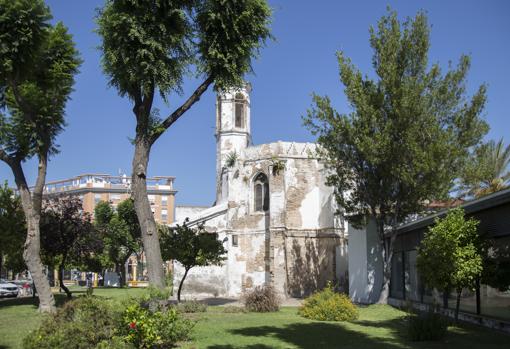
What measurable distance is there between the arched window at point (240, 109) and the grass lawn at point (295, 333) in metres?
22.0

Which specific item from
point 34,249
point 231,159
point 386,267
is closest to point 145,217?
point 34,249

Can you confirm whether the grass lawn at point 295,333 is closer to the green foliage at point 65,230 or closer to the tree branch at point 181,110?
the tree branch at point 181,110

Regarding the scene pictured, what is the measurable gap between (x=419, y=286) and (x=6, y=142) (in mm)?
18037

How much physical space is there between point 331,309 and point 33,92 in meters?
14.7

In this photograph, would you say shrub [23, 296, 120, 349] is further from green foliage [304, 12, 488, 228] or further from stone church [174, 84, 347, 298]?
stone church [174, 84, 347, 298]

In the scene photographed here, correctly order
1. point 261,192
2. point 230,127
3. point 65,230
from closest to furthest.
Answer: point 65,230 → point 261,192 → point 230,127

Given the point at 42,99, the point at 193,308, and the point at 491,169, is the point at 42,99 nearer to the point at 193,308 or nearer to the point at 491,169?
the point at 193,308

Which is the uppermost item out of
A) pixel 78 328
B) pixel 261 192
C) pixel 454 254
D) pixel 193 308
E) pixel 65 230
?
pixel 261 192

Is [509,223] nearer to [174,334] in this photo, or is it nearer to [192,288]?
[174,334]

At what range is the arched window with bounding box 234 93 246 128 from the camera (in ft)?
130

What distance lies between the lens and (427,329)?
1259 centimetres

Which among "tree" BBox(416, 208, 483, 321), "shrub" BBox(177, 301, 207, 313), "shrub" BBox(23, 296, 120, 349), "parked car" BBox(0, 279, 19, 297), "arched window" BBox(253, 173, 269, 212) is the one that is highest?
"arched window" BBox(253, 173, 269, 212)

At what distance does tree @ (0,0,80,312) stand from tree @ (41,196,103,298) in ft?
12.6

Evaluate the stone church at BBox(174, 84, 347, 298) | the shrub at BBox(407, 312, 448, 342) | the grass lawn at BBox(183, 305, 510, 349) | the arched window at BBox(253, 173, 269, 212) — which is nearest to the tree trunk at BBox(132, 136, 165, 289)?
the grass lawn at BBox(183, 305, 510, 349)
